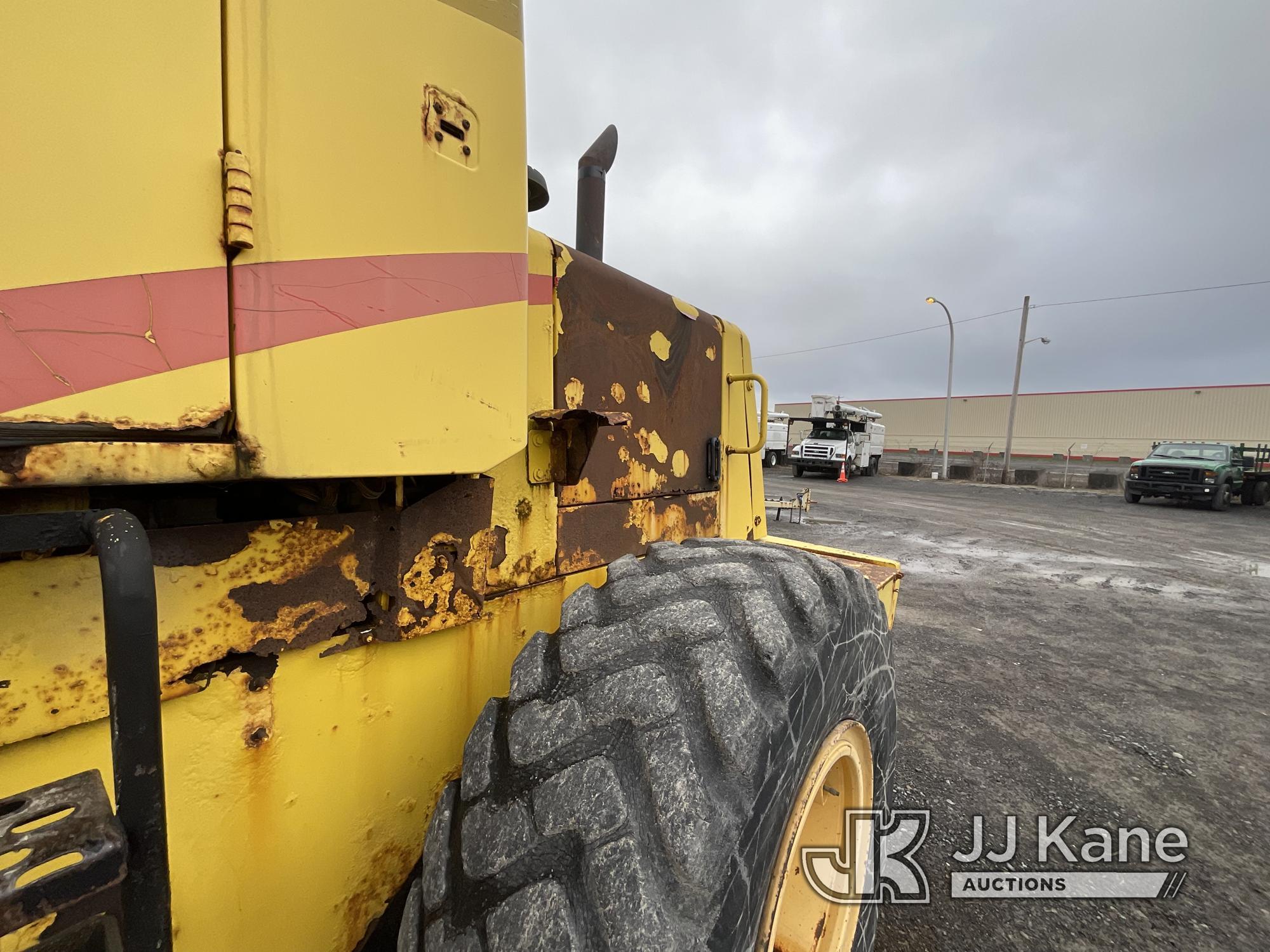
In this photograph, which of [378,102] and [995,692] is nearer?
[378,102]

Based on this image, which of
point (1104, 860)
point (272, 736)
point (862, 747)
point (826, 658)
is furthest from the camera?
point (1104, 860)

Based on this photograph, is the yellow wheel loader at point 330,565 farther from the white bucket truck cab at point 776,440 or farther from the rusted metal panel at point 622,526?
the white bucket truck cab at point 776,440

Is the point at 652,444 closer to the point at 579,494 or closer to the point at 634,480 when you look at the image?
the point at 634,480

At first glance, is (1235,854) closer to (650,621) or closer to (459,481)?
(650,621)

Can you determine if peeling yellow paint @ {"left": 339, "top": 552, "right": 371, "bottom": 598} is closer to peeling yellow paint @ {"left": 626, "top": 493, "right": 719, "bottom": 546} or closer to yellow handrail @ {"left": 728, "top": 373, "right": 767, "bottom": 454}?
peeling yellow paint @ {"left": 626, "top": 493, "right": 719, "bottom": 546}

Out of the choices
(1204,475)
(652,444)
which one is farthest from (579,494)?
(1204,475)

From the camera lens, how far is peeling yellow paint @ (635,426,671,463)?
175cm

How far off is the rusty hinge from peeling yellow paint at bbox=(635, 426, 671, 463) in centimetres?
119

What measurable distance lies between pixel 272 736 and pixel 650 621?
2.04ft

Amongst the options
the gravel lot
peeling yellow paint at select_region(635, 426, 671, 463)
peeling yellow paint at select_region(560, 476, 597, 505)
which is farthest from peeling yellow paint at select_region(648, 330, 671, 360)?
the gravel lot

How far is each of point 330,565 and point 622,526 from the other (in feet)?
2.90

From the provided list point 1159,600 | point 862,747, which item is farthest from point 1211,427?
point 862,747

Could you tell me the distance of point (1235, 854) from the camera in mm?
2254

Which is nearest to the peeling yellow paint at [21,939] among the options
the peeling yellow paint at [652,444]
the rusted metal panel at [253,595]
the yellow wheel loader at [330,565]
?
the yellow wheel loader at [330,565]
